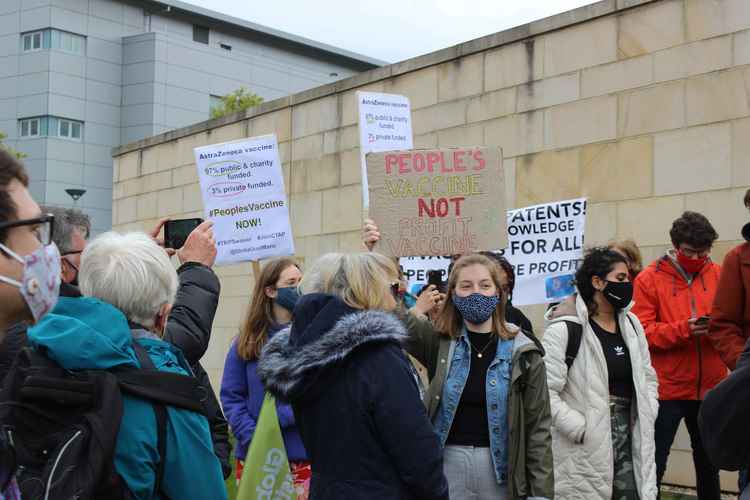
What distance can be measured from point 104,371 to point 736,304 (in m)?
4.16

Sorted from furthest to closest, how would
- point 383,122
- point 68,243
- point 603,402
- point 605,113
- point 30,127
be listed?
1. point 30,127
2. point 605,113
3. point 383,122
4. point 603,402
5. point 68,243

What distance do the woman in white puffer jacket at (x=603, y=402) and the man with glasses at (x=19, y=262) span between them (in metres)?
3.73

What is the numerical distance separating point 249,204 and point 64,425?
4.62m

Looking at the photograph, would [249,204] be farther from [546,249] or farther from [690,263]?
[690,263]

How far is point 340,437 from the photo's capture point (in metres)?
3.45

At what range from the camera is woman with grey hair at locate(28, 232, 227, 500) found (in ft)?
9.08

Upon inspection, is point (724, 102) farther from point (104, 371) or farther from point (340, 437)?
point (104, 371)

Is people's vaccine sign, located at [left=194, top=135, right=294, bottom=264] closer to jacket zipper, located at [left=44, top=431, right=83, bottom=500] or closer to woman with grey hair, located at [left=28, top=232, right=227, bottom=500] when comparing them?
Answer: woman with grey hair, located at [left=28, top=232, right=227, bottom=500]

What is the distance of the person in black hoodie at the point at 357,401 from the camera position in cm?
337

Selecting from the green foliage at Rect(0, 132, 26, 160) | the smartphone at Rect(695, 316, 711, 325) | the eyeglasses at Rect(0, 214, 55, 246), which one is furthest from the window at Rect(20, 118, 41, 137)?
the eyeglasses at Rect(0, 214, 55, 246)

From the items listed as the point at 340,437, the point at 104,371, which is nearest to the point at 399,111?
the point at 340,437

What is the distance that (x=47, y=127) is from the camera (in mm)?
47562

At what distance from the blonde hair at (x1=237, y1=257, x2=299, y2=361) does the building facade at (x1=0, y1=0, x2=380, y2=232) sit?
143 ft

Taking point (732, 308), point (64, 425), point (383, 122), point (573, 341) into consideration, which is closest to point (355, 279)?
point (64, 425)
